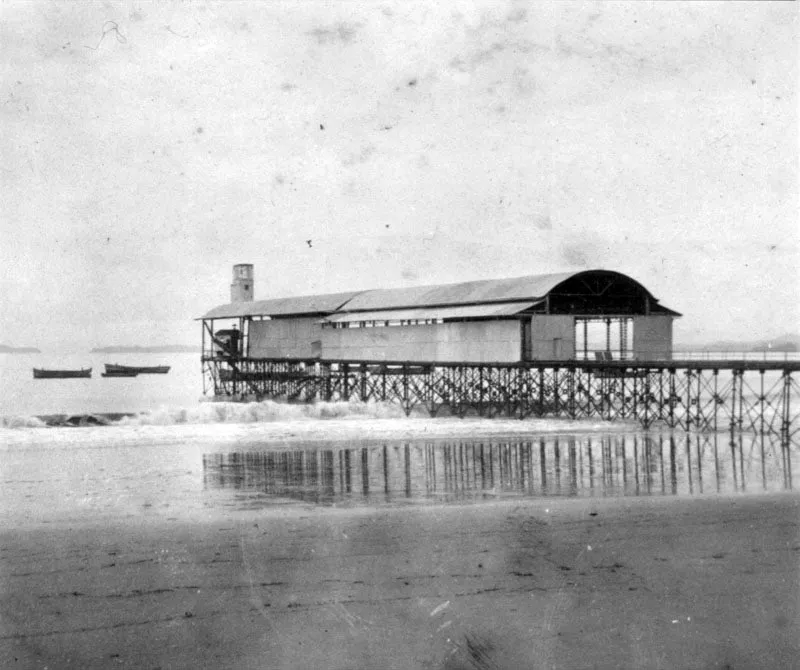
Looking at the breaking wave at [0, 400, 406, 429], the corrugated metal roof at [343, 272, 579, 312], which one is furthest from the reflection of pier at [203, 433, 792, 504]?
the breaking wave at [0, 400, 406, 429]

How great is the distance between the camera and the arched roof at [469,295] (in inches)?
1420

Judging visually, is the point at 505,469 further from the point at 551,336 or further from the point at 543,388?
the point at 543,388

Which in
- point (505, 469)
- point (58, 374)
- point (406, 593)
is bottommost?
point (58, 374)

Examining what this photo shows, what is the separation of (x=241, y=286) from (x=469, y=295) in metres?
30.5

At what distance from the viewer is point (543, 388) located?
38.6 meters

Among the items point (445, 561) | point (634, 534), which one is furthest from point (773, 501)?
point (445, 561)

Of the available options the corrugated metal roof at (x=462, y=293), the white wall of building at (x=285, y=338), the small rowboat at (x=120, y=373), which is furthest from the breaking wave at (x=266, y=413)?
the small rowboat at (x=120, y=373)

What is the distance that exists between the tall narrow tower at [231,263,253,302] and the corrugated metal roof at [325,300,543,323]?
60.8 ft

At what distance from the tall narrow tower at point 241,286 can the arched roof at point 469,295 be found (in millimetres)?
7527

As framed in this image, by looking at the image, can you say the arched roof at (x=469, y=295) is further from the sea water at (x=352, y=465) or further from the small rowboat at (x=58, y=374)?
the small rowboat at (x=58, y=374)

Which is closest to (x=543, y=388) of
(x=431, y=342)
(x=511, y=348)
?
(x=511, y=348)

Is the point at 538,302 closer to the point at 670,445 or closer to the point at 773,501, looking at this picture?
the point at 670,445

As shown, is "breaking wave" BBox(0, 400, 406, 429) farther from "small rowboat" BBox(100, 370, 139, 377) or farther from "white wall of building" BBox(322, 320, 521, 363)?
"small rowboat" BBox(100, 370, 139, 377)

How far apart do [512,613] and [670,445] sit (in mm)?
19918
